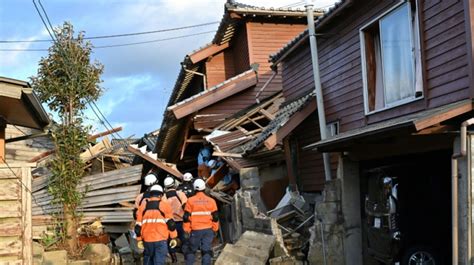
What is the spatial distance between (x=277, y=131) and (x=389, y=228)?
4.06 m

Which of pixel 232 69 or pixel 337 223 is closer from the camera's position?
pixel 337 223

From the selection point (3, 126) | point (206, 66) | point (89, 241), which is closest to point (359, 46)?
point (3, 126)

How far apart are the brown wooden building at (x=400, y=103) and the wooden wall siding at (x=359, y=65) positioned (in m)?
0.02

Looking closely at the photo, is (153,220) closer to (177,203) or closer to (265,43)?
(177,203)

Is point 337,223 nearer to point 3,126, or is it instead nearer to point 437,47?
point 437,47

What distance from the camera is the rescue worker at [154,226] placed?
387 inches

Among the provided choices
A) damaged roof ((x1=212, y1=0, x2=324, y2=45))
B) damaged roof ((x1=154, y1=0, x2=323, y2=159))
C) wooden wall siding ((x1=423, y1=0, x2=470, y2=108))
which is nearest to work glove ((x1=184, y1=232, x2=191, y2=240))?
wooden wall siding ((x1=423, y1=0, x2=470, y2=108))

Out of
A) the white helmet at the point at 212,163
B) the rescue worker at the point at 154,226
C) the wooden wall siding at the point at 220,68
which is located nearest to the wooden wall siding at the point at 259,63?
the wooden wall siding at the point at 220,68

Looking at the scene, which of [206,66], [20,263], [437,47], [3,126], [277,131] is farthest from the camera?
[206,66]

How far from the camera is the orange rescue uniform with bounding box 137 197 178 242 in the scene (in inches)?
387

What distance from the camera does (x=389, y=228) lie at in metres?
8.51

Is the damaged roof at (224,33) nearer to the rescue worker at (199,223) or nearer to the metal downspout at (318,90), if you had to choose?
the metal downspout at (318,90)

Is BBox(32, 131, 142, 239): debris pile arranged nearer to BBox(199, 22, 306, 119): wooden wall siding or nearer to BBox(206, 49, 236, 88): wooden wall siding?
BBox(199, 22, 306, 119): wooden wall siding

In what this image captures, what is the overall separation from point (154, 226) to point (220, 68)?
1214 cm
